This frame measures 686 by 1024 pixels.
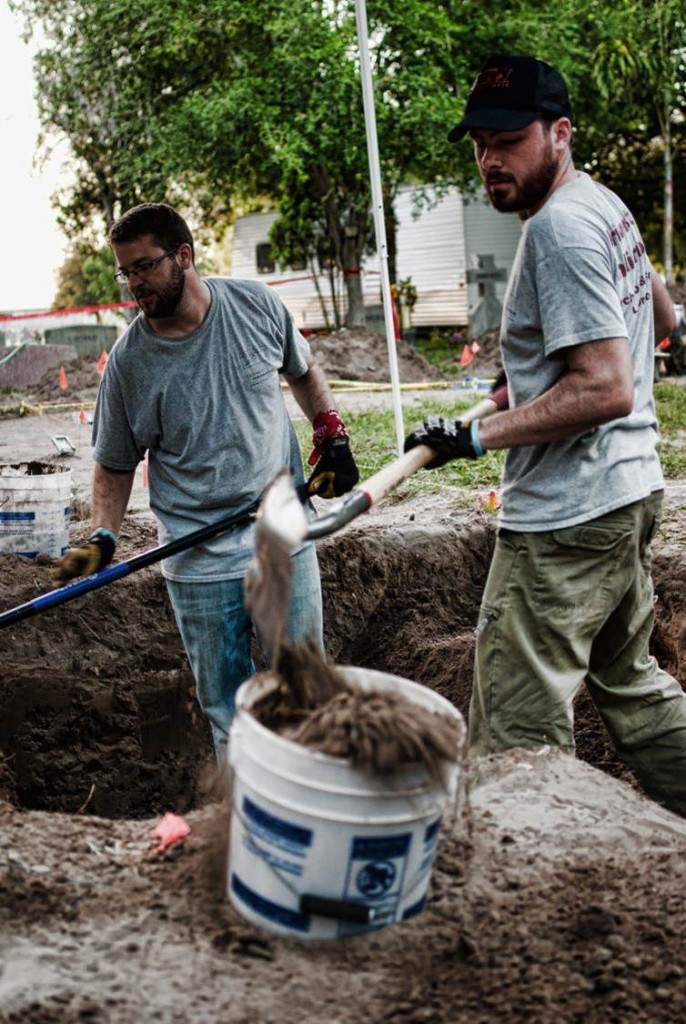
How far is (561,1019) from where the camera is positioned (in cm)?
232

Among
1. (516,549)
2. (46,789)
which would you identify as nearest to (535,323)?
(516,549)

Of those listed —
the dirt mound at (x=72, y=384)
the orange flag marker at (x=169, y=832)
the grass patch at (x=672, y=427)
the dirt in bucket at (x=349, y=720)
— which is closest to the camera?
the dirt in bucket at (x=349, y=720)

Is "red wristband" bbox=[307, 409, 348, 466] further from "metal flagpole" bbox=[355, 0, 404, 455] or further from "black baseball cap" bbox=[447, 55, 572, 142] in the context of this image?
"metal flagpole" bbox=[355, 0, 404, 455]

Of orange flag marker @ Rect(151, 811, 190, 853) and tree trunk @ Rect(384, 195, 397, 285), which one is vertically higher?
tree trunk @ Rect(384, 195, 397, 285)

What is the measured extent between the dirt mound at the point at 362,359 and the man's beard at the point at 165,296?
14.6 meters

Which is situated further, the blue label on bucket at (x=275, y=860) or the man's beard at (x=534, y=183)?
the man's beard at (x=534, y=183)

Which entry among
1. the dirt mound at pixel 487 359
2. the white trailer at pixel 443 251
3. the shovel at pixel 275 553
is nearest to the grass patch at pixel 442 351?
the dirt mound at pixel 487 359

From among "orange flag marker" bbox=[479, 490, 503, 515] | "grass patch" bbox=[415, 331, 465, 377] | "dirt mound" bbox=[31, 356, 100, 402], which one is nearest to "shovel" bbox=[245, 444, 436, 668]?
"orange flag marker" bbox=[479, 490, 503, 515]

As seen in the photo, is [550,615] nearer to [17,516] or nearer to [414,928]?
[414,928]

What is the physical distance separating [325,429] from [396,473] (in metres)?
1.25

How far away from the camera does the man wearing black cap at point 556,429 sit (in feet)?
9.78

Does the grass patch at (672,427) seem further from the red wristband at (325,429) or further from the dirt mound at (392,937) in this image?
the dirt mound at (392,937)

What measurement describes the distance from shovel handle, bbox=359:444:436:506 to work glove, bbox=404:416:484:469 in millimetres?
25

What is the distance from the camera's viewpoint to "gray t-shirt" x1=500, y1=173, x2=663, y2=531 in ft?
9.74
